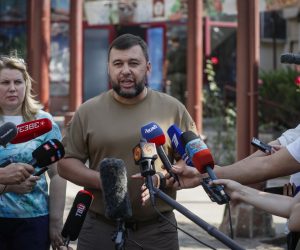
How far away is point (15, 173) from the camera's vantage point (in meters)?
4.24

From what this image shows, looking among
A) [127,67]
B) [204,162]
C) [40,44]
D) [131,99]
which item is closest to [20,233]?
[131,99]

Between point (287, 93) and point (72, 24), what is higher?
point (72, 24)

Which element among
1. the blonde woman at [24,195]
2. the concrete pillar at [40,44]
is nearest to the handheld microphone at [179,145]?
the blonde woman at [24,195]

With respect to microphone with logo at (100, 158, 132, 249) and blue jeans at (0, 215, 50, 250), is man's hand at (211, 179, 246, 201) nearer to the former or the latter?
microphone with logo at (100, 158, 132, 249)

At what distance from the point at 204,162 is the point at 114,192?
1.33ft

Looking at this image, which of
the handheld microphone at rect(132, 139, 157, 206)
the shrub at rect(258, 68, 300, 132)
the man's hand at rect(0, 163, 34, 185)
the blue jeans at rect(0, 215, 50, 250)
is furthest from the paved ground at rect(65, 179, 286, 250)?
the shrub at rect(258, 68, 300, 132)

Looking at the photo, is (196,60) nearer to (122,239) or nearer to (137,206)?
(137,206)

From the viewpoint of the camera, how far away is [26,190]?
461 cm

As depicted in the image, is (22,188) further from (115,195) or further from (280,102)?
(280,102)

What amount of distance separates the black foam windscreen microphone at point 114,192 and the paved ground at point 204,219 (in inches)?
145

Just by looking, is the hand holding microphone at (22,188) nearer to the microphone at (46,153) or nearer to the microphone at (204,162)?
the microphone at (46,153)

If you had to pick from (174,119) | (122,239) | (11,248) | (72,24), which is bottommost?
(11,248)

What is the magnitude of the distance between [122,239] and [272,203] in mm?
688

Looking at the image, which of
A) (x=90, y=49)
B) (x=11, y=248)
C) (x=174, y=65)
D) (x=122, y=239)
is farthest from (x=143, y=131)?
(x=174, y=65)
